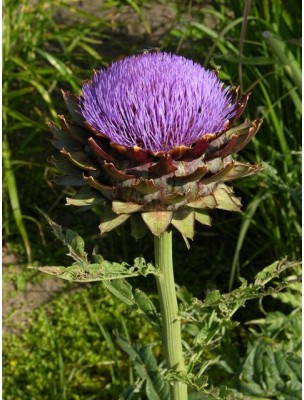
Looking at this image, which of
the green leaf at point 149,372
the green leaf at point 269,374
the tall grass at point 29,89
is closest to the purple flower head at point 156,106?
the green leaf at point 149,372

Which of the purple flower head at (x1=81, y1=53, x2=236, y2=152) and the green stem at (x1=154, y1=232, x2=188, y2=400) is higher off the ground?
the purple flower head at (x1=81, y1=53, x2=236, y2=152)

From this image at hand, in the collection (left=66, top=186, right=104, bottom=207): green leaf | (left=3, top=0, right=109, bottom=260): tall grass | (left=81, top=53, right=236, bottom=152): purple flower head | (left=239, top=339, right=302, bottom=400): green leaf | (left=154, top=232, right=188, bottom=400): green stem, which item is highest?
(left=3, top=0, right=109, bottom=260): tall grass

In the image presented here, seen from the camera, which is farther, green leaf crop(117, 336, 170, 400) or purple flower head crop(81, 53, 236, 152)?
green leaf crop(117, 336, 170, 400)

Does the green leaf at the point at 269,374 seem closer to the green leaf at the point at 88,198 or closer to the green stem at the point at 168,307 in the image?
the green stem at the point at 168,307

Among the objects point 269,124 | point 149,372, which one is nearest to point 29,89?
point 269,124

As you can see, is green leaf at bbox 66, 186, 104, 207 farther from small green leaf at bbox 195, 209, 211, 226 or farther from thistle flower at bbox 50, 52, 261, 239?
small green leaf at bbox 195, 209, 211, 226

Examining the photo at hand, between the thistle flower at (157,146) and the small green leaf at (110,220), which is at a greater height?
the thistle flower at (157,146)

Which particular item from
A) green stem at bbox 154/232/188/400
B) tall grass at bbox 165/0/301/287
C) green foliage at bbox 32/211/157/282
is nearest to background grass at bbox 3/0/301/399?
tall grass at bbox 165/0/301/287
